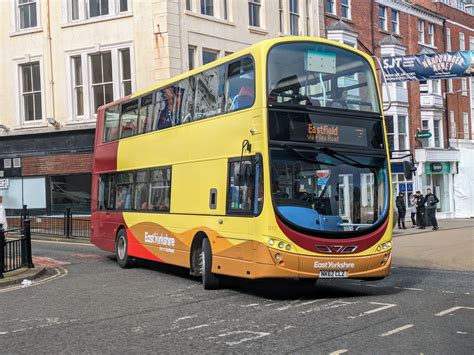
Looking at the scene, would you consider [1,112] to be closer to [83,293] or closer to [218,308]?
[83,293]

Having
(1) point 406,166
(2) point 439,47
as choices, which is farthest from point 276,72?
(2) point 439,47

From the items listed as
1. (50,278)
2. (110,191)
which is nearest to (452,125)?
(110,191)

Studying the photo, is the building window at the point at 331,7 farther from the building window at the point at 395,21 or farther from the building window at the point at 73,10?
the building window at the point at 73,10

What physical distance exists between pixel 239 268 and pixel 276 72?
128 inches

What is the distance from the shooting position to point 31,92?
86.8 feet

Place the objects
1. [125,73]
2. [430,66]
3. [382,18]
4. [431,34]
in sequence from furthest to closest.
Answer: [431,34]
[382,18]
[125,73]
[430,66]

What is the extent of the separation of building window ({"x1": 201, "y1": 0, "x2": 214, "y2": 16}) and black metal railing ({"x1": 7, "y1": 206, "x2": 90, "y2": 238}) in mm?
9781

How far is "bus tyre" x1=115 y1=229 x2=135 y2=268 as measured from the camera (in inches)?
563

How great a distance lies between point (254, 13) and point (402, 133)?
1313 centimetres

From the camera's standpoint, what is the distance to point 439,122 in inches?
1521

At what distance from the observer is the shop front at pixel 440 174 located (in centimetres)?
3588

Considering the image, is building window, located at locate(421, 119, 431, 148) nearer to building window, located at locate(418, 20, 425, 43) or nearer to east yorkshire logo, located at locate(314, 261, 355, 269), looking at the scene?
building window, located at locate(418, 20, 425, 43)

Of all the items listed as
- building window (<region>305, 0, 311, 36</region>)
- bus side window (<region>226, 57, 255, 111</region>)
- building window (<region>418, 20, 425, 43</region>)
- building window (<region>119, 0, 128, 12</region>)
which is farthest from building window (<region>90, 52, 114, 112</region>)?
building window (<region>418, 20, 425, 43</region>)

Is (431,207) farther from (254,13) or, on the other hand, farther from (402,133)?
(254,13)
